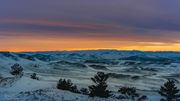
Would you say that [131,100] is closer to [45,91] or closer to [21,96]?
[45,91]

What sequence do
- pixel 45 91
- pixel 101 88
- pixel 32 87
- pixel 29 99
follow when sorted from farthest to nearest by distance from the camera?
pixel 32 87
pixel 101 88
pixel 45 91
pixel 29 99

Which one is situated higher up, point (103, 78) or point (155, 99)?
point (103, 78)

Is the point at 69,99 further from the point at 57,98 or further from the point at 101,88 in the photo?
the point at 101,88

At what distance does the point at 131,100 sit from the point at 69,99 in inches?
345

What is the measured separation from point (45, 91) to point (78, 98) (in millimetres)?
4771

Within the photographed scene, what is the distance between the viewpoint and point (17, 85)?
61.2 metres

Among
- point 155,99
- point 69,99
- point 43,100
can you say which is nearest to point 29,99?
point 43,100

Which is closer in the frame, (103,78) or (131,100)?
(131,100)

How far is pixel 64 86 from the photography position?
61250 mm

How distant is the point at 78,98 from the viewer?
43.7m

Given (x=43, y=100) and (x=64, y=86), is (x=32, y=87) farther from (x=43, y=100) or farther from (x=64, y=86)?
(x=43, y=100)

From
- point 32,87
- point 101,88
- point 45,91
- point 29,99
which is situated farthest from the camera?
point 32,87

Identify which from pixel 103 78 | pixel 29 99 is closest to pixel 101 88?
pixel 103 78

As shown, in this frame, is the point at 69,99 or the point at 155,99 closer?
the point at 69,99
